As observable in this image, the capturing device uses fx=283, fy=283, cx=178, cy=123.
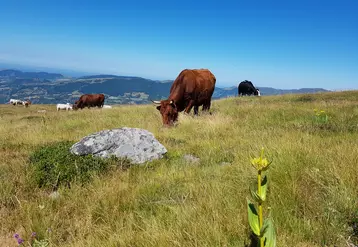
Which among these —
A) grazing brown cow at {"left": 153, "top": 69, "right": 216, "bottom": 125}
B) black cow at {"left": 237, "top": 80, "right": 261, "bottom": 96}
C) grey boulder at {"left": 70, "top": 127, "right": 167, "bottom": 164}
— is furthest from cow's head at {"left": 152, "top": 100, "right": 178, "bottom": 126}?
black cow at {"left": 237, "top": 80, "right": 261, "bottom": 96}

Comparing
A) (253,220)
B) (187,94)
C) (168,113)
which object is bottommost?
(168,113)

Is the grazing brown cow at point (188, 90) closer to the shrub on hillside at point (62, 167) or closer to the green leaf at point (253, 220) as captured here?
the shrub on hillside at point (62, 167)

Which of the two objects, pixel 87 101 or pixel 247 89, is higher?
pixel 247 89

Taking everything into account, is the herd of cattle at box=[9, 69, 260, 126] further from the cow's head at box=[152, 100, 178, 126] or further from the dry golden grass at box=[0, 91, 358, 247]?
the dry golden grass at box=[0, 91, 358, 247]

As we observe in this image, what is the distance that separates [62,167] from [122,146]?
162 cm

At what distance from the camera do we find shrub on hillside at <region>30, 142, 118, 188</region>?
5391 millimetres

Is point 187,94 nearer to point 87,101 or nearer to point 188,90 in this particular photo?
point 188,90

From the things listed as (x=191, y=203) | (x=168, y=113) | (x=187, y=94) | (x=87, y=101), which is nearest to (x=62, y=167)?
(x=191, y=203)

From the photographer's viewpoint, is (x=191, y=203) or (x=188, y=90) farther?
(x=188, y=90)

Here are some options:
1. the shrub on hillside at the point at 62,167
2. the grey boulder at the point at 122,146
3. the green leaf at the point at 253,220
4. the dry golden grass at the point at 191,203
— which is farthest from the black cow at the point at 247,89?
the green leaf at the point at 253,220

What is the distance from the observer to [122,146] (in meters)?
6.97

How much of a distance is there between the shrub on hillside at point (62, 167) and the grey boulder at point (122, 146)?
347 millimetres

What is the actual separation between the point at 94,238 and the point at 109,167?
287 centimetres

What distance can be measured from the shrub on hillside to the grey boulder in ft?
1.14
